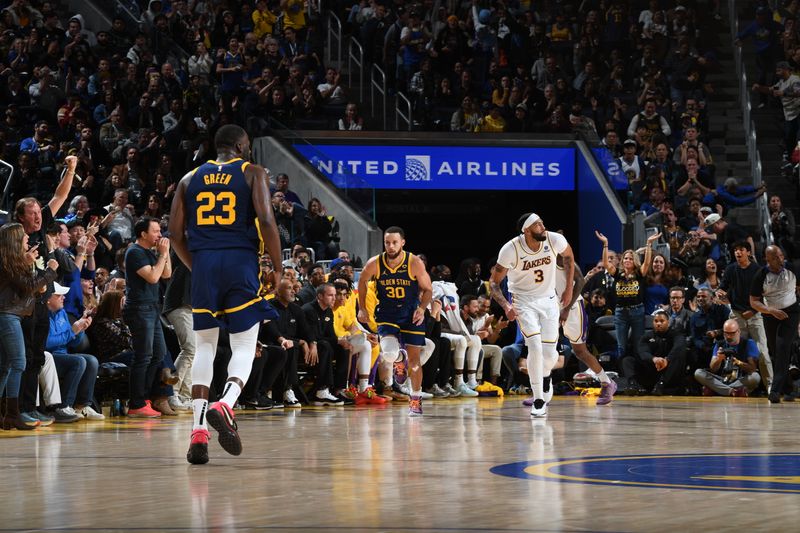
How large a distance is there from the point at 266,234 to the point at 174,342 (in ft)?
21.4

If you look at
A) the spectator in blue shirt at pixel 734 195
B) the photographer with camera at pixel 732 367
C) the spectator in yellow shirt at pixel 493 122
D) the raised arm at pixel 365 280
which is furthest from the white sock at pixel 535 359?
the spectator in yellow shirt at pixel 493 122

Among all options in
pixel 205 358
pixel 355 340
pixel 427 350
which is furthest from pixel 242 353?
pixel 427 350

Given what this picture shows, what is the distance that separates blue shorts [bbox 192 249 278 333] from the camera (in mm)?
7992

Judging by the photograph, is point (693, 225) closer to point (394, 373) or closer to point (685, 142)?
point (685, 142)

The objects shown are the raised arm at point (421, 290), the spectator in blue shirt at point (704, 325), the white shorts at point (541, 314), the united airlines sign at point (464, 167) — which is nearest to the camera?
the white shorts at point (541, 314)

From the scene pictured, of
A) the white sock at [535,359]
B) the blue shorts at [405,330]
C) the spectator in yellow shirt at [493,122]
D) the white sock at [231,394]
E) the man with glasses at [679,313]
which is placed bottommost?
the white sock at [231,394]

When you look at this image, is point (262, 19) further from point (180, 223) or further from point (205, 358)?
point (205, 358)

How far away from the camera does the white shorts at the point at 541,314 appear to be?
42.0 feet

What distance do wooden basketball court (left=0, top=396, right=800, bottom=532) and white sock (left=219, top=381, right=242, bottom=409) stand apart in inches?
14.2

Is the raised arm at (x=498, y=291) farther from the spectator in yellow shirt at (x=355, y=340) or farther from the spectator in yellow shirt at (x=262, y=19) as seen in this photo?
the spectator in yellow shirt at (x=262, y=19)

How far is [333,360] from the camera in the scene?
15.9 m

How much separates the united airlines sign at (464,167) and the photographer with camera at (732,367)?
7.06 metres

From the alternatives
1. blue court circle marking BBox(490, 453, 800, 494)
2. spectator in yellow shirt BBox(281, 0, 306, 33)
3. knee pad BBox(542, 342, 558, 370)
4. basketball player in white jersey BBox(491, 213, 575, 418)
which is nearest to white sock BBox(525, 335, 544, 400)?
basketball player in white jersey BBox(491, 213, 575, 418)

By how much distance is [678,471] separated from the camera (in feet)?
23.1
